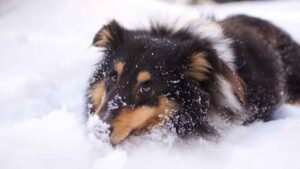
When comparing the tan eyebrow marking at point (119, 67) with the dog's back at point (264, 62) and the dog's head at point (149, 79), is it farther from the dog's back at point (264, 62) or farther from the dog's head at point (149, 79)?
the dog's back at point (264, 62)

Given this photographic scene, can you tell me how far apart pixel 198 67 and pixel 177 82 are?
0.56 feet

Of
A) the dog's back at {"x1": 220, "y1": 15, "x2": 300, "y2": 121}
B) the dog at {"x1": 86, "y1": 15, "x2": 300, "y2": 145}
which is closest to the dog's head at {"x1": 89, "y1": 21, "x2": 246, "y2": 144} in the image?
the dog at {"x1": 86, "y1": 15, "x2": 300, "y2": 145}

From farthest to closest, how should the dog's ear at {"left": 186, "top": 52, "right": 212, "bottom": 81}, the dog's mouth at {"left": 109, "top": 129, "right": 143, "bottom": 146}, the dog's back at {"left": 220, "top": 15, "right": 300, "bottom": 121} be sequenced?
1. the dog's back at {"left": 220, "top": 15, "right": 300, "bottom": 121}
2. the dog's ear at {"left": 186, "top": 52, "right": 212, "bottom": 81}
3. the dog's mouth at {"left": 109, "top": 129, "right": 143, "bottom": 146}

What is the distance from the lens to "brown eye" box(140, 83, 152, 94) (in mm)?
3215

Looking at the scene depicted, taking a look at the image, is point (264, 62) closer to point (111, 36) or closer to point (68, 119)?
point (111, 36)

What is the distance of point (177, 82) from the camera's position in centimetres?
329

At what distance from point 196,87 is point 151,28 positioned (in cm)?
85

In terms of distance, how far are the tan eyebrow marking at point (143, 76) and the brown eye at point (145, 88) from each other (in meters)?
0.03

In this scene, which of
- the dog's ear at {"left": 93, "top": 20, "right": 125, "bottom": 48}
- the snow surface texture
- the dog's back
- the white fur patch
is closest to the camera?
the snow surface texture

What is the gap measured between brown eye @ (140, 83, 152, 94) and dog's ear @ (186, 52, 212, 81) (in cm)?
29

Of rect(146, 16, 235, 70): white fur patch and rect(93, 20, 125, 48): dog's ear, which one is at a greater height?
rect(93, 20, 125, 48): dog's ear

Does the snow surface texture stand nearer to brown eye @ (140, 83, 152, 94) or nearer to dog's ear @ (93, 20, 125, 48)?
brown eye @ (140, 83, 152, 94)

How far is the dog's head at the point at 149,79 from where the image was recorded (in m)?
3.14

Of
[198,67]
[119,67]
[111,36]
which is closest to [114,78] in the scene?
[119,67]
